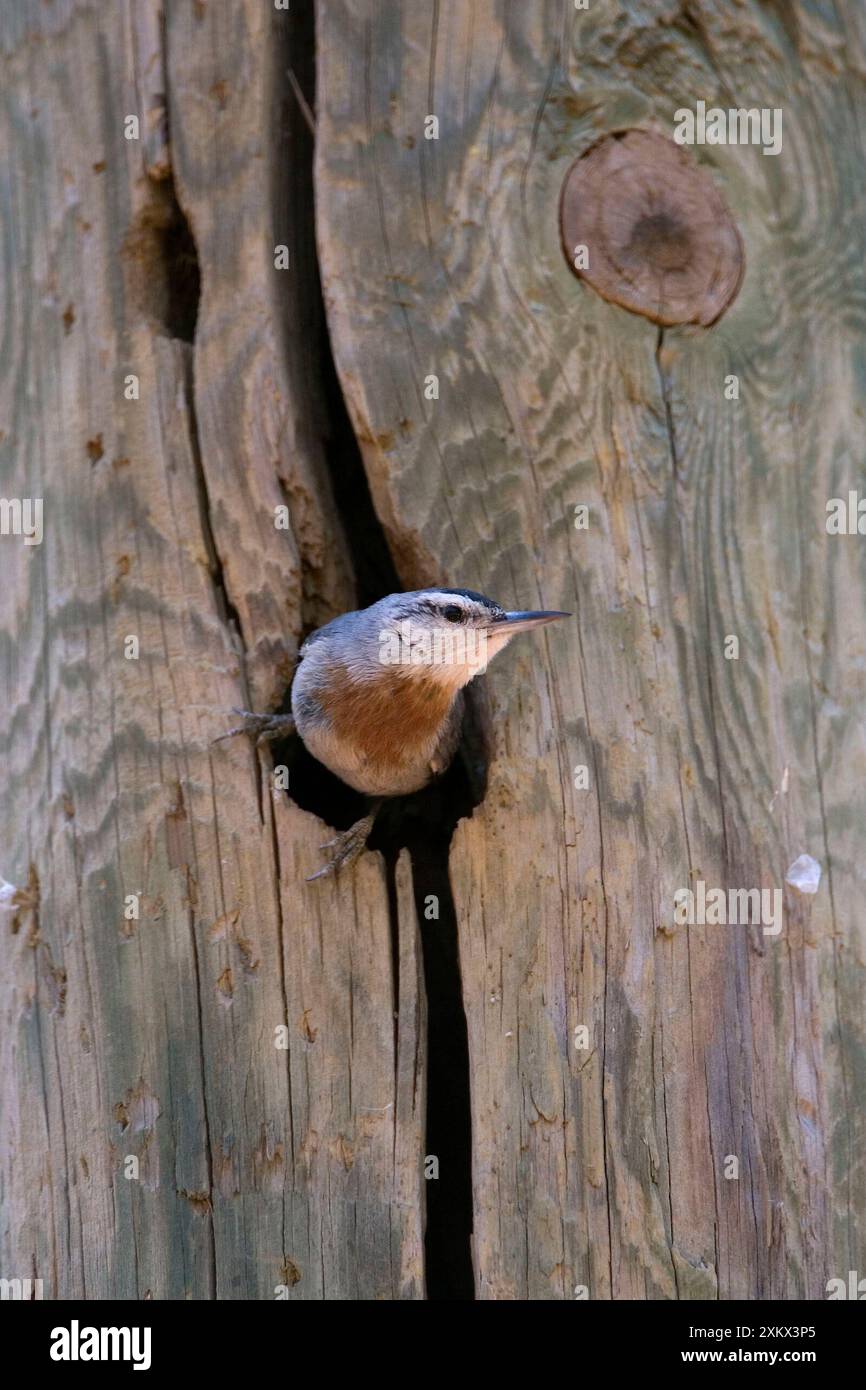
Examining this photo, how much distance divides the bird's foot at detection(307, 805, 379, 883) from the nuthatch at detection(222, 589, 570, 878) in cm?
19

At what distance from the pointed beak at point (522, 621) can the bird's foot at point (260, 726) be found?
612 mm

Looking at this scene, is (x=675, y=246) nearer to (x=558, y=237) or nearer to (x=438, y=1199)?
(x=558, y=237)

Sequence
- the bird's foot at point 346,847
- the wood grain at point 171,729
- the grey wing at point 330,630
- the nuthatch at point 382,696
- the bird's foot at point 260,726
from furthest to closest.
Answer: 1. the grey wing at point 330,630
2. the nuthatch at point 382,696
3. the bird's foot at point 260,726
4. the bird's foot at point 346,847
5. the wood grain at point 171,729

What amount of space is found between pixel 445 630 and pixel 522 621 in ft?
0.67

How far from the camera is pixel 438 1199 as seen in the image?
3.23 m

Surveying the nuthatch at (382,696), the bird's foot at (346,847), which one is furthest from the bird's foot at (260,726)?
the bird's foot at (346,847)

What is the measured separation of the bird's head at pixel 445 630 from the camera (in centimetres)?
335

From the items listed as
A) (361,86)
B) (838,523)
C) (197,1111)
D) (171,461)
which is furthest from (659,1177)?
(361,86)

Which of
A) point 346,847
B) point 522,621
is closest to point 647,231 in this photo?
point 522,621

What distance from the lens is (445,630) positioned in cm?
342

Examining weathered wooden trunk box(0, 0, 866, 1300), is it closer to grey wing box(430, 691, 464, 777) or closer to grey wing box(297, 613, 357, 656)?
grey wing box(297, 613, 357, 656)

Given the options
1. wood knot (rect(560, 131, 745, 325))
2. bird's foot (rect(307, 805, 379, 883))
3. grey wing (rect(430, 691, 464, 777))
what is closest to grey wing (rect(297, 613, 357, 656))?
grey wing (rect(430, 691, 464, 777))

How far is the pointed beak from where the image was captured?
3.33m

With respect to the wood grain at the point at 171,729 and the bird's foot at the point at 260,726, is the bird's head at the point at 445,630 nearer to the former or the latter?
the wood grain at the point at 171,729
